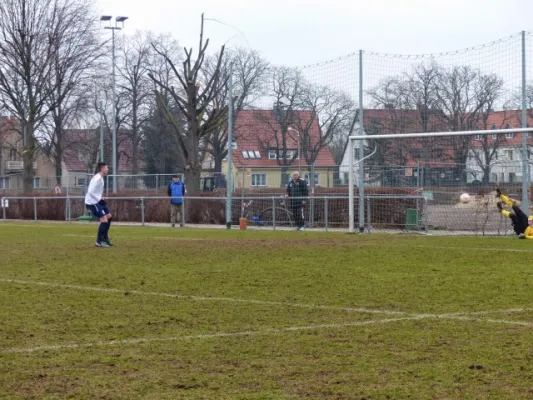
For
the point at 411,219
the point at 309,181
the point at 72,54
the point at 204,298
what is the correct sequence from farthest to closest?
the point at 72,54 → the point at 309,181 → the point at 411,219 → the point at 204,298

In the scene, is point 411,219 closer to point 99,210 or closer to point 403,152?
point 403,152

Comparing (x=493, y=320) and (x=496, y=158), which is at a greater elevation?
(x=496, y=158)

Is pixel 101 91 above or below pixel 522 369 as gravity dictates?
above

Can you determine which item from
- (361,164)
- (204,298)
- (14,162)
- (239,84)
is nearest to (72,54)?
(239,84)

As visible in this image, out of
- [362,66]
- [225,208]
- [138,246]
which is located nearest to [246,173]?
[225,208]

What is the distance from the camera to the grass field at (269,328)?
18.5 feet

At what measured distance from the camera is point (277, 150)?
1332 inches

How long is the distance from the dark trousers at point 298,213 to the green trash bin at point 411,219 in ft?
13.7

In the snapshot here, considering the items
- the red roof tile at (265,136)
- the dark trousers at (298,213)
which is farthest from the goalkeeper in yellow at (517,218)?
the red roof tile at (265,136)

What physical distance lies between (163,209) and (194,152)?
4.16m

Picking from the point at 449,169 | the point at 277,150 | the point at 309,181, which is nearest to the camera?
→ the point at 449,169

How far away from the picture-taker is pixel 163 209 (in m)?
36.4

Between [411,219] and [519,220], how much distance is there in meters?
4.34

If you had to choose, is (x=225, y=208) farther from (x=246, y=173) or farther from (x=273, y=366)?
(x=273, y=366)
